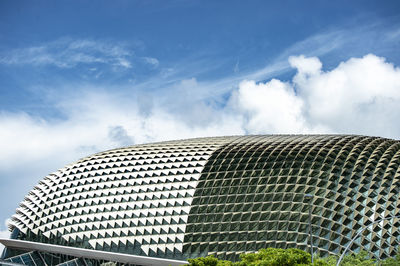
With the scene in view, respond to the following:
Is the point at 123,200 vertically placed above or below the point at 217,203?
above

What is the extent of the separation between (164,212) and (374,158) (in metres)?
34.2

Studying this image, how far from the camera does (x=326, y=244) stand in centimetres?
5547

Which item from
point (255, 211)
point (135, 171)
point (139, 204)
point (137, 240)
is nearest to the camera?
point (255, 211)

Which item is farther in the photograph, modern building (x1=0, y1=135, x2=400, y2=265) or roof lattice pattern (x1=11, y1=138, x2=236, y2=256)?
roof lattice pattern (x1=11, y1=138, x2=236, y2=256)

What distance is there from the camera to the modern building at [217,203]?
58.2m

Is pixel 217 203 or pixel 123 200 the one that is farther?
pixel 123 200

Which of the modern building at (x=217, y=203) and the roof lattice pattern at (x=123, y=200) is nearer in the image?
the modern building at (x=217, y=203)

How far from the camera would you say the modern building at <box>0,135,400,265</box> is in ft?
191

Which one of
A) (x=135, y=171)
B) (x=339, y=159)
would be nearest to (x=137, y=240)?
(x=135, y=171)

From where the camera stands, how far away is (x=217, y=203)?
6475 cm

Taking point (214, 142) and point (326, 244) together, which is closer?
point (326, 244)

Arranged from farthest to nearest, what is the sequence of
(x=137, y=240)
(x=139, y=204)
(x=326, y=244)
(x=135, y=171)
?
(x=135, y=171)
(x=139, y=204)
(x=137, y=240)
(x=326, y=244)

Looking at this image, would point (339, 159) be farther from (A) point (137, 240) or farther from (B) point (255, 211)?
(A) point (137, 240)

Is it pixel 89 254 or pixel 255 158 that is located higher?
pixel 255 158
